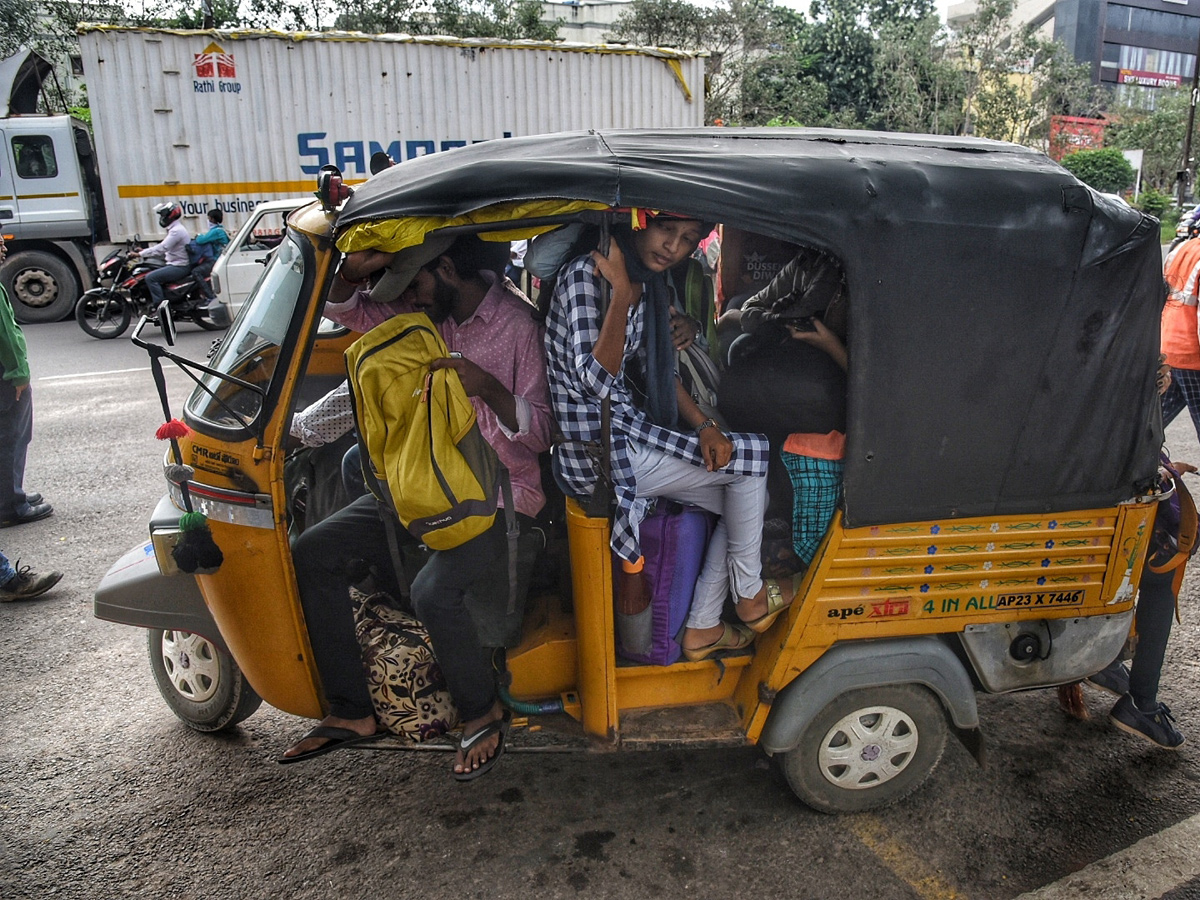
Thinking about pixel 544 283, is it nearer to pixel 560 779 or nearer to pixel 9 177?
pixel 560 779

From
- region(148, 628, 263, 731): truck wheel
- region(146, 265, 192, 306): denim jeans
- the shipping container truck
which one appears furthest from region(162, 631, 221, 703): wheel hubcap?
the shipping container truck

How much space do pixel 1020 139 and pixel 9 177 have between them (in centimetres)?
2840

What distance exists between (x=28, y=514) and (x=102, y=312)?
694 cm

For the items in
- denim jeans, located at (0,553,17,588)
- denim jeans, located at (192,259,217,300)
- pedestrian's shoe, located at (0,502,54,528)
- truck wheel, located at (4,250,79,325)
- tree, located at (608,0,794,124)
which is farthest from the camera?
tree, located at (608,0,794,124)

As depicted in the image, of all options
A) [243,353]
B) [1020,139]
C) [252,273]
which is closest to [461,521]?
[243,353]

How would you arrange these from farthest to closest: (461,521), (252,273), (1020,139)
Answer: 1. (1020,139)
2. (252,273)
3. (461,521)

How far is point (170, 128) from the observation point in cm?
1248

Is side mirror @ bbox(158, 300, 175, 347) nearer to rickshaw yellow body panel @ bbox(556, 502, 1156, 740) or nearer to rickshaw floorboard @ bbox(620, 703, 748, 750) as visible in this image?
rickshaw yellow body panel @ bbox(556, 502, 1156, 740)

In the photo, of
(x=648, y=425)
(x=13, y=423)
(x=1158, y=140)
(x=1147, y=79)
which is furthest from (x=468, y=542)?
(x=1147, y=79)

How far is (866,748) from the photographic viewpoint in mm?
2818

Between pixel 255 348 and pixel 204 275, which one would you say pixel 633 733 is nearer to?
pixel 255 348

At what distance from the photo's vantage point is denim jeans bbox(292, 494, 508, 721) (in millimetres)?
2689

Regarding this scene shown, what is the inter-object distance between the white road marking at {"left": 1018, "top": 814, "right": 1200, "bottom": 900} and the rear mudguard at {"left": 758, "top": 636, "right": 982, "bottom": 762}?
0.61 meters

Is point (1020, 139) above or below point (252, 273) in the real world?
above
